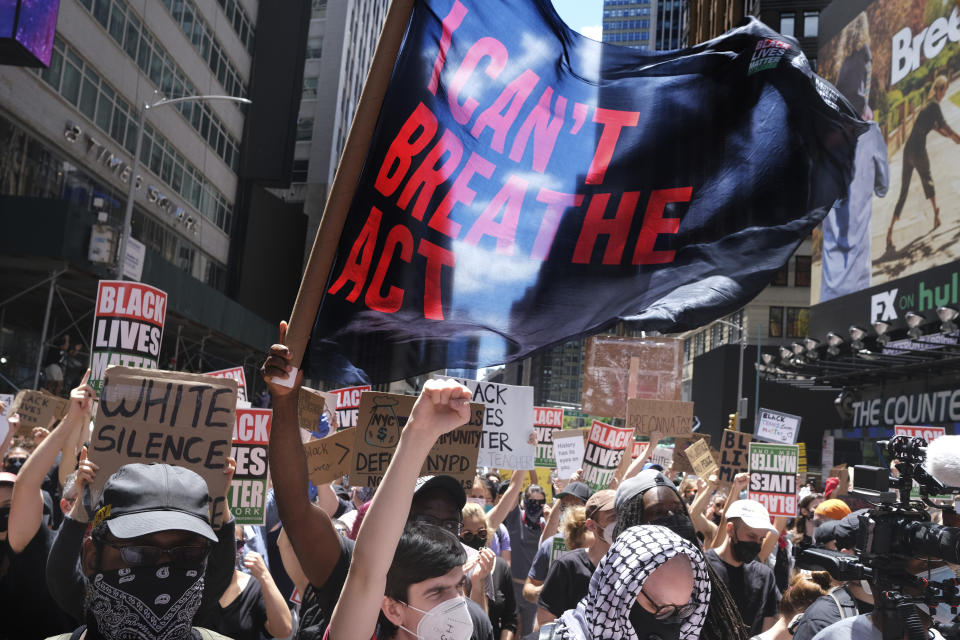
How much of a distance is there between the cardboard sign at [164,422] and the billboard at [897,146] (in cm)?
2822

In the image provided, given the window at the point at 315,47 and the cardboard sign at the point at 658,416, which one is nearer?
the cardboard sign at the point at 658,416

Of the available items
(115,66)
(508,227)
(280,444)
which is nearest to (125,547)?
(280,444)

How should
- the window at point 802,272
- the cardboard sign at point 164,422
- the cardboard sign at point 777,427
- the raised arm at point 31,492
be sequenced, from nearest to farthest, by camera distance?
the raised arm at point 31,492 → the cardboard sign at point 164,422 → the cardboard sign at point 777,427 → the window at point 802,272

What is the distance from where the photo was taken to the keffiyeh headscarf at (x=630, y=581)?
3068 millimetres

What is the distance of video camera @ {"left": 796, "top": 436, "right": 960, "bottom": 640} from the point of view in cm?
346

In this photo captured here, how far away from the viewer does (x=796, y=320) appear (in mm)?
66188

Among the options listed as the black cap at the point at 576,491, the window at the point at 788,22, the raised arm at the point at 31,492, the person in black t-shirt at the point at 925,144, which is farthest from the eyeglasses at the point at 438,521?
the window at the point at 788,22

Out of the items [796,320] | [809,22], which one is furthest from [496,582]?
[809,22]

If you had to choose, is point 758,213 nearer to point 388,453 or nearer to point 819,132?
point 819,132

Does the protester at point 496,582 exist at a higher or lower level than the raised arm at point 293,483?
lower

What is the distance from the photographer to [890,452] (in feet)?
12.4

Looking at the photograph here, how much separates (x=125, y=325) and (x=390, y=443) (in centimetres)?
198

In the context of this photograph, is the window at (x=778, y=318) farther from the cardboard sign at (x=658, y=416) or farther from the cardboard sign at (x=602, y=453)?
the cardboard sign at (x=602, y=453)

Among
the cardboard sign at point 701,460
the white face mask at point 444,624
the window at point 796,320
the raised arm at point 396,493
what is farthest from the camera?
the window at point 796,320
